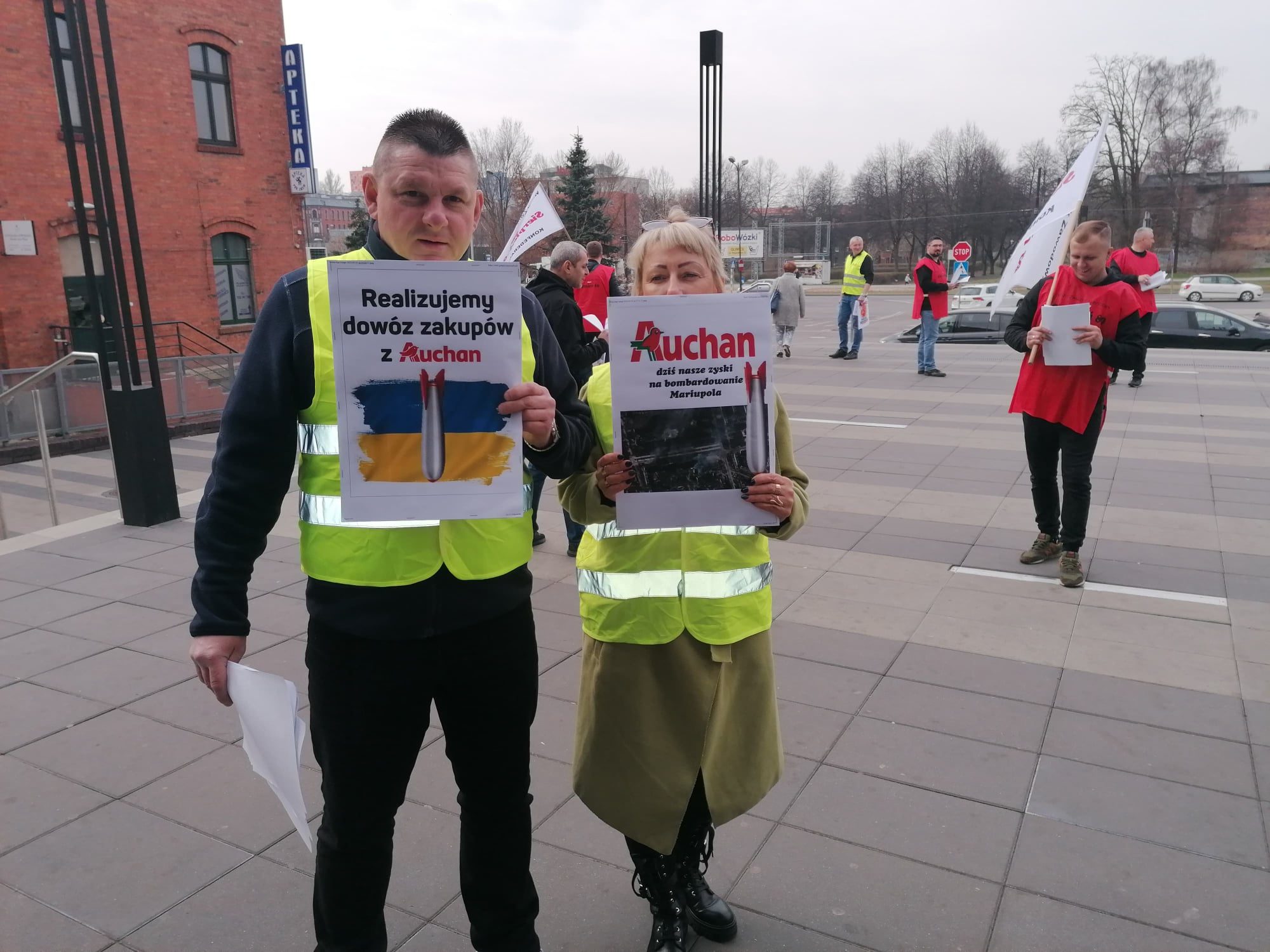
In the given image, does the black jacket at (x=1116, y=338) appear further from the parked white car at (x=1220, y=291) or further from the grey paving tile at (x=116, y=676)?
the parked white car at (x=1220, y=291)

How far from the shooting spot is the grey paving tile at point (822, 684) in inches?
156

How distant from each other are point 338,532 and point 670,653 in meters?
0.88

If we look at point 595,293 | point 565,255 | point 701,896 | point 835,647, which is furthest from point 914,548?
point 595,293

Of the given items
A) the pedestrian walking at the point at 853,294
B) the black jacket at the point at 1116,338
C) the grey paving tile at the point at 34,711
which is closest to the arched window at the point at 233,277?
the pedestrian walking at the point at 853,294

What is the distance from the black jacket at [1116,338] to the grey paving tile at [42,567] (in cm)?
597

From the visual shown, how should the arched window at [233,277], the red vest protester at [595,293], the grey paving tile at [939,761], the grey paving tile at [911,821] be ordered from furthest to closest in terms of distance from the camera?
the arched window at [233,277], the red vest protester at [595,293], the grey paving tile at [939,761], the grey paving tile at [911,821]

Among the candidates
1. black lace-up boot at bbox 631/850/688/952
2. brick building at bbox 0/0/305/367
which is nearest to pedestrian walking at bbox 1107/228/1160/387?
black lace-up boot at bbox 631/850/688/952

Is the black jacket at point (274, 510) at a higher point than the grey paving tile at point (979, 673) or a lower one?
higher

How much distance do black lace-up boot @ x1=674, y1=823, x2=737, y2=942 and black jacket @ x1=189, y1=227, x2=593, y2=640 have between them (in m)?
0.94

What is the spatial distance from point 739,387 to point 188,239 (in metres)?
21.3

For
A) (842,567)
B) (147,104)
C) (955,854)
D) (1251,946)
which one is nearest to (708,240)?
(955,854)

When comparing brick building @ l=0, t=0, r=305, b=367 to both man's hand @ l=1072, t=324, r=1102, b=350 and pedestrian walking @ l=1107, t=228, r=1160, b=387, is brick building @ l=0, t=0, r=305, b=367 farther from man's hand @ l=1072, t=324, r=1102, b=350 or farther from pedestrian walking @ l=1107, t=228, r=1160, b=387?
man's hand @ l=1072, t=324, r=1102, b=350

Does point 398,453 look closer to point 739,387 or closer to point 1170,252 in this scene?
point 739,387

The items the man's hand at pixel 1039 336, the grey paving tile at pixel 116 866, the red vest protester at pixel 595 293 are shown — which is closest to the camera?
the grey paving tile at pixel 116 866
